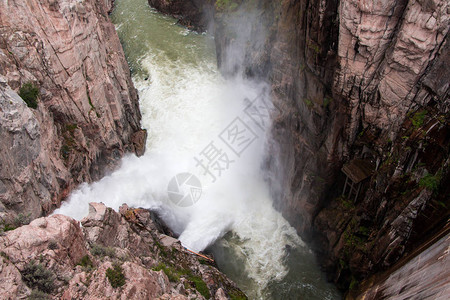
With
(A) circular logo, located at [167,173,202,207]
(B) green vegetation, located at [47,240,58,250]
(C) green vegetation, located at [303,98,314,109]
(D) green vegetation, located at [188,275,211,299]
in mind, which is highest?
(B) green vegetation, located at [47,240,58,250]

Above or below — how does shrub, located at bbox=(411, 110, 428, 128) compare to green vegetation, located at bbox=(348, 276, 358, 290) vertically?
above

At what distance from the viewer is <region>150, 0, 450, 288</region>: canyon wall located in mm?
11906

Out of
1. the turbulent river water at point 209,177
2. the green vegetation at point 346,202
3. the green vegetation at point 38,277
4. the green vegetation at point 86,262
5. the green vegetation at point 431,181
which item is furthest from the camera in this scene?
the turbulent river water at point 209,177

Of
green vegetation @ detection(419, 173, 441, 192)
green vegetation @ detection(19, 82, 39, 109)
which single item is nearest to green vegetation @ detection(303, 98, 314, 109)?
green vegetation @ detection(419, 173, 441, 192)

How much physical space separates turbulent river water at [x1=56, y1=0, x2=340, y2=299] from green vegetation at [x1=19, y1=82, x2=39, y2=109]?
536 centimetres

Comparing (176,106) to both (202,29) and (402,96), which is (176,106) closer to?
(202,29)

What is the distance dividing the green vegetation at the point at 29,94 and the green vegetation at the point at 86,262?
9.21 m

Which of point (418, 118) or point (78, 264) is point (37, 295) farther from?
point (418, 118)

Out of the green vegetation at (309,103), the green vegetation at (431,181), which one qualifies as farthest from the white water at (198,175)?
the green vegetation at (431,181)

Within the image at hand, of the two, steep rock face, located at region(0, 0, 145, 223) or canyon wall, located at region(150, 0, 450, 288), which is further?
steep rock face, located at region(0, 0, 145, 223)

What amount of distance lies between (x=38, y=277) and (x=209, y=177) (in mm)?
16367

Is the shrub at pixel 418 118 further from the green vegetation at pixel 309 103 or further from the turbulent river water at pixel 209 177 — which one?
the turbulent river water at pixel 209 177

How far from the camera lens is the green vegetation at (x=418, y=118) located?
12359 millimetres

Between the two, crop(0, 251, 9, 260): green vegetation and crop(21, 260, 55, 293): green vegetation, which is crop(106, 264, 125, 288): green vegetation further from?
crop(0, 251, 9, 260): green vegetation
